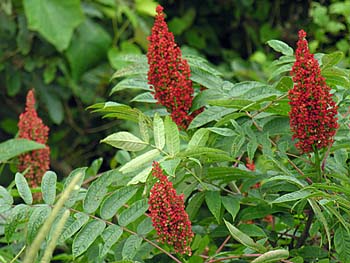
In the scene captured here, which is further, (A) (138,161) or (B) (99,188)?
(B) (99,188)

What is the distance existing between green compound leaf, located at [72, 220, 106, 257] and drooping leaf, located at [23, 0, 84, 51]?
251 cm

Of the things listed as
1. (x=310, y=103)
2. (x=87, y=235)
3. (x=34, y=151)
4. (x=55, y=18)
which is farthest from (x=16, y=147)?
(x=55, y=18)

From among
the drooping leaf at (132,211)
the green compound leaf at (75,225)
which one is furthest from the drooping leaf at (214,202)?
the green compound leaf at (75,225)

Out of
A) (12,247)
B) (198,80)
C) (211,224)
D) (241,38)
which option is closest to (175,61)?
(198,80)

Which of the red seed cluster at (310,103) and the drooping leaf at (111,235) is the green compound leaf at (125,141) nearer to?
the drooping leaf at (111,235)

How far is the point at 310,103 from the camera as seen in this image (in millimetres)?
1305

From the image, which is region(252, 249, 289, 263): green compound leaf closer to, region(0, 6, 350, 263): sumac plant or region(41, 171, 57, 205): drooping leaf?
region(0, 6, 350, 263): sumac plant

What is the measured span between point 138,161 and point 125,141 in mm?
68

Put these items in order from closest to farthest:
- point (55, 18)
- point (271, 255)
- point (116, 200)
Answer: point (271, 255) < point (116, 200) < point (55, 18)

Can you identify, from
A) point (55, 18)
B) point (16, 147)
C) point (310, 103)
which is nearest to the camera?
point (310, 103)

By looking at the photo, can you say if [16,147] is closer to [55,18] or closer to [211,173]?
[211,173]

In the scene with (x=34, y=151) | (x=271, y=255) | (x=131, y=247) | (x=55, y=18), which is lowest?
(x=55, y=18)

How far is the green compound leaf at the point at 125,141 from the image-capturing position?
1336 millimetres

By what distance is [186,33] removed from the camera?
4.80m
